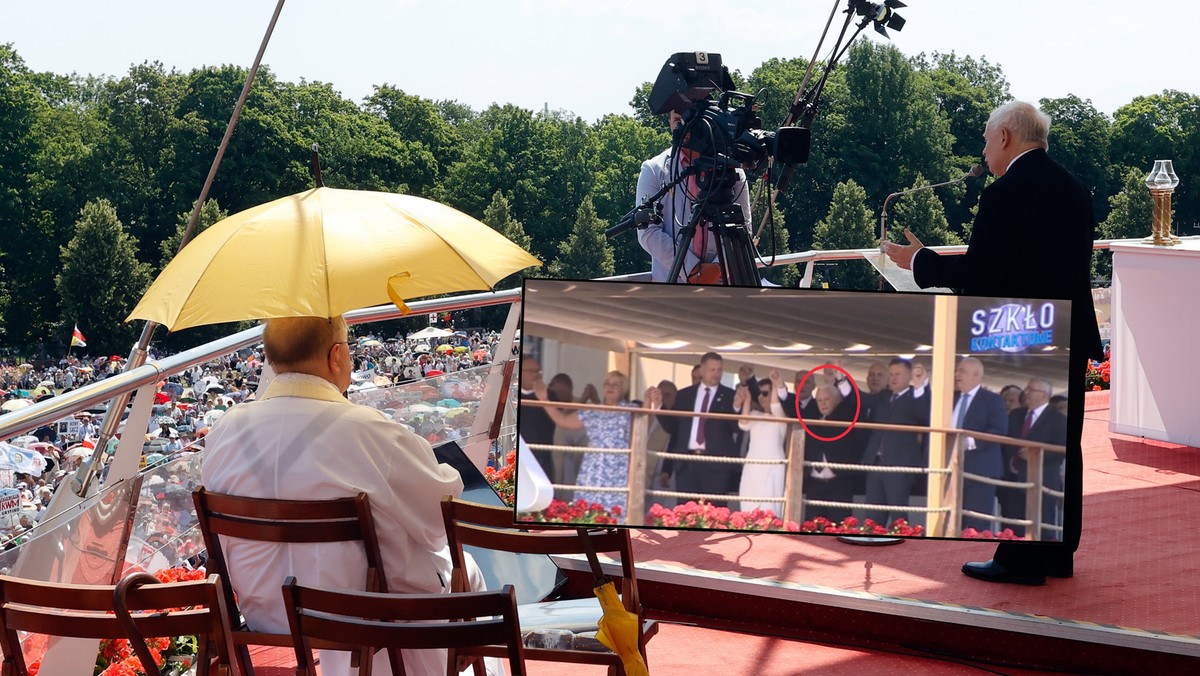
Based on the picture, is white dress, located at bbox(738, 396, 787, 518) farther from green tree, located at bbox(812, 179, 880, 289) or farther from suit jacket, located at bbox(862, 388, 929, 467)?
green tree, located at bbox(812, 179, 880, 289)

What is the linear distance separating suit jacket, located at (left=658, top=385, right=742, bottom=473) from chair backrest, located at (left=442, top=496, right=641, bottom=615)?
1.62 feet

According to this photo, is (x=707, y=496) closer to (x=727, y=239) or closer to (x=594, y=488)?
(x=594, y=488)

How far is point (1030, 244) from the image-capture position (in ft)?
12.3

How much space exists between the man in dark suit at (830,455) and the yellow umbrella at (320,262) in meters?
1.04

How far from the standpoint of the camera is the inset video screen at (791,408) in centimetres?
197

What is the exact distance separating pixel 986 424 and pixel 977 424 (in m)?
0.01

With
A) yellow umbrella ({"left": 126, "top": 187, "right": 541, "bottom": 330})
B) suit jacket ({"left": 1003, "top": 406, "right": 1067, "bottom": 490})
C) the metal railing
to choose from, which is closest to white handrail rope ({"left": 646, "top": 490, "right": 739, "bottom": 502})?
the metal railing

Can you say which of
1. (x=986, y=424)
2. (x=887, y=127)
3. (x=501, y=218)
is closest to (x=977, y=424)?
(x=986, y=424)

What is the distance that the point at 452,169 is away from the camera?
2584 inches

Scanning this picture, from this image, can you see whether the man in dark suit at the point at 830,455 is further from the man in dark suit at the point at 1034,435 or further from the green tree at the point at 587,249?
the green tree at the point at 587,249

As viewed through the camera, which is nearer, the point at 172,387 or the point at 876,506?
the point at 876,506

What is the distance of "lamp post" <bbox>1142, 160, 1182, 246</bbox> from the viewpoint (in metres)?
6.04

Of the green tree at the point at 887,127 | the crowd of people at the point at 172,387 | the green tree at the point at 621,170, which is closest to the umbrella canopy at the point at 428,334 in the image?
the crowd of people at the point at 172,387

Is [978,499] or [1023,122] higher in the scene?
[1023,122]
